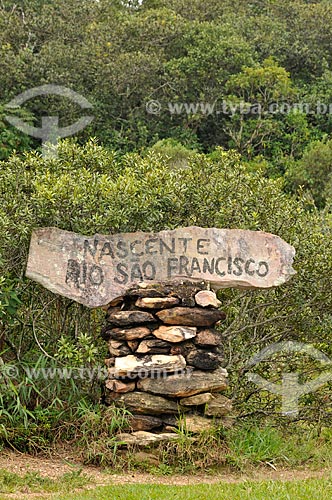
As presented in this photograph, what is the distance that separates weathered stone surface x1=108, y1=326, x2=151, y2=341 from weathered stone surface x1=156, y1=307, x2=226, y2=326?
0.16 m

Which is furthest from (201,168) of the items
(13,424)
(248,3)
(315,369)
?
(248,3)

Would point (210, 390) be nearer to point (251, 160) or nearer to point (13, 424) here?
point (13, 424)

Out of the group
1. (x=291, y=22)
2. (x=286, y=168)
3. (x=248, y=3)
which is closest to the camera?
(x=286, y=168)

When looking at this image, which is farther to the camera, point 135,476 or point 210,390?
point 210,390

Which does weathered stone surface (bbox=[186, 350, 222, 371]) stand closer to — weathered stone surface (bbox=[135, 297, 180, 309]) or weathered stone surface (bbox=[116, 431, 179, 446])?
weathered stone surface (bbox=[135, 297, 180, 309])

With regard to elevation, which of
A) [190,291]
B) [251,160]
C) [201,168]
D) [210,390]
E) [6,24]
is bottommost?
[251,160]

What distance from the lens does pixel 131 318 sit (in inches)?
249

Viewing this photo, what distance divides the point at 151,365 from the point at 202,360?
41 cm

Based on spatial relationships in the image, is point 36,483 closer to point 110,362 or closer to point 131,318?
point 110,362

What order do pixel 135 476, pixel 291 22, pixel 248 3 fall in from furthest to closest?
pixel 248 3
pixel 291 22
pixel 135 476

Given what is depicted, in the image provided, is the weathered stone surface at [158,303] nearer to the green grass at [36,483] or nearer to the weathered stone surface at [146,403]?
the weathered stone surface at [146,403]

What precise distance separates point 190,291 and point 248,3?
2357 centimetres

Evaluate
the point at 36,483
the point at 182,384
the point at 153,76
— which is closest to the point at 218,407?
the point at 182,384

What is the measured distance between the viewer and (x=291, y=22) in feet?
86.3
